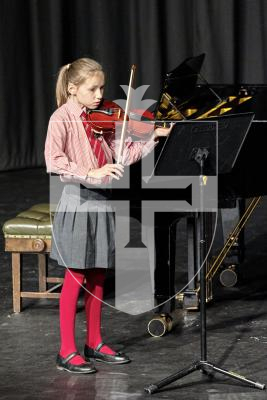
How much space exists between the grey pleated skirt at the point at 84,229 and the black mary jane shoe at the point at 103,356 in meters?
0.42

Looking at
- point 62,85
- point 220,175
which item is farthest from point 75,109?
point 220,175

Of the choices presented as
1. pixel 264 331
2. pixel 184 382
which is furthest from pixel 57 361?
pixel 264 331

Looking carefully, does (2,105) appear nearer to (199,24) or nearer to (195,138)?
(199,24)

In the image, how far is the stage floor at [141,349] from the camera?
150 inches

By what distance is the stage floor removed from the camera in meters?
3.82

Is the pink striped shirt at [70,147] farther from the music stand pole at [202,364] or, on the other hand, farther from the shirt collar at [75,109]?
the music stand pole at [202,364]

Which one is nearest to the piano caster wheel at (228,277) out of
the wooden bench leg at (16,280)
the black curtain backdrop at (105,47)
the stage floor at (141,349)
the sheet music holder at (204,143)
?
the stage floor at (141,349)

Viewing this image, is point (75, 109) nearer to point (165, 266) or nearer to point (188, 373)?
point (165, 266)

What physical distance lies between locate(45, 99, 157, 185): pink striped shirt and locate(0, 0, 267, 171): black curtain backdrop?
207 inches

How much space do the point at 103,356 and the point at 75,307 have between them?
27cm

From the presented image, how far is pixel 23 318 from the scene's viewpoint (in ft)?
16.0

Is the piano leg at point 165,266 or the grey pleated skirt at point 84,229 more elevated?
the grey pleated skirt at point 84,229

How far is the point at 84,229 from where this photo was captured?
13.1 feet

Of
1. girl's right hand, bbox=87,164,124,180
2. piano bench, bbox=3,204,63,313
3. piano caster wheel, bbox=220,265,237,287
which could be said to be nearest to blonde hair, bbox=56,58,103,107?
girl's right hand, bbox=87,164,124,180
